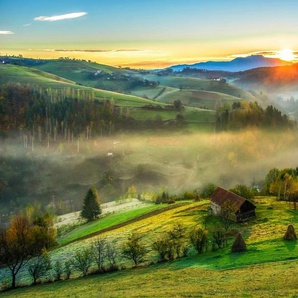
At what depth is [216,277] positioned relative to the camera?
1790 inches

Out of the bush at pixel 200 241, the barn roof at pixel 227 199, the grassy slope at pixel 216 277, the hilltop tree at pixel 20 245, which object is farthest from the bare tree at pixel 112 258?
the barn roof at pixel 227 199

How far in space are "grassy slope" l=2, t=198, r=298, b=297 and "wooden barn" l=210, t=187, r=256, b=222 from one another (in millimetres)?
5302

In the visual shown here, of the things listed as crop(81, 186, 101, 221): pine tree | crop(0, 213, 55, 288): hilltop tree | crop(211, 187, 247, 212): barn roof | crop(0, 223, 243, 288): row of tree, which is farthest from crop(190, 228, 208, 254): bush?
crop(81, 186, 101, 221): pine tree

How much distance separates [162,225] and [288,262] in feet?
132

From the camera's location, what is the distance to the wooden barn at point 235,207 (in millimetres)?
80238

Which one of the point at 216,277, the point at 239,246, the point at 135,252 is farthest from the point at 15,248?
the point at 216,277

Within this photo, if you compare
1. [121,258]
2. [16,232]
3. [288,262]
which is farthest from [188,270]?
[16,232]

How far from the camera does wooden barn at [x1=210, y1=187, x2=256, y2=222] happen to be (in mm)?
80238

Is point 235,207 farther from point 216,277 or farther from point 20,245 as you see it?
point 20,245

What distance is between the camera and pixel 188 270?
52.3 metres

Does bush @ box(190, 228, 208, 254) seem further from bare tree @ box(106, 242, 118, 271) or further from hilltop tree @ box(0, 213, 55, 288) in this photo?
hilltop tree @ box(0, 213, 55, 288)

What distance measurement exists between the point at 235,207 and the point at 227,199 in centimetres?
463

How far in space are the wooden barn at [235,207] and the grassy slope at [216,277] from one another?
530cm

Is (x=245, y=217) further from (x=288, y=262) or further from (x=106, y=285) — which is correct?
(x=106, y=285)
